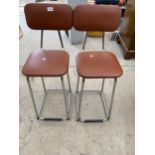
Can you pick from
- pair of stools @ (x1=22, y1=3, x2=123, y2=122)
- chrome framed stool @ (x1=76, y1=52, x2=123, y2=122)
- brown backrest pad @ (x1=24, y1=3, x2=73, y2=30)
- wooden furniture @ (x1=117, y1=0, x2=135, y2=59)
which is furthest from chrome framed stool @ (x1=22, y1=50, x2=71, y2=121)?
wooden furniture @ (x1=117, y1=0, x2=135, y2=59)

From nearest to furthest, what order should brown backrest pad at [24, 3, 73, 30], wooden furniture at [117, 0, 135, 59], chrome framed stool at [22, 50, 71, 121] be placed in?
chrome framed stool at [22, 50, 71, 121]
brown backrest pad at [24, 3, 73, 30]
wooden furniture at [117, 0, 135, 59]

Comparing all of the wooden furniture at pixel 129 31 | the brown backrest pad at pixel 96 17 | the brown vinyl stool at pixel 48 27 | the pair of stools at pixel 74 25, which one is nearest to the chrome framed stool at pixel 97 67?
the pair of stools at pixel 74 25

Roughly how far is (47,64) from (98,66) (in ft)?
1.28

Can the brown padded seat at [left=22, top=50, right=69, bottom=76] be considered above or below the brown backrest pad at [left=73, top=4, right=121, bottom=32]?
below

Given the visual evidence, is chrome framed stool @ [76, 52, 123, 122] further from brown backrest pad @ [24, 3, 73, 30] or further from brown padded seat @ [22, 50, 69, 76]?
brown backrest pad @ [24, 3, 73, 30]

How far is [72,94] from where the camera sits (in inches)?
73.4

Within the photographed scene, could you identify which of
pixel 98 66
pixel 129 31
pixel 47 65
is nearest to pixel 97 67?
pixel 98 66

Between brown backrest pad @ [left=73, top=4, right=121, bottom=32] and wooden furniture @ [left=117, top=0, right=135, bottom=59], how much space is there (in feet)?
2.36

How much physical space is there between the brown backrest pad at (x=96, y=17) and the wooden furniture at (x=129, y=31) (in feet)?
2.36

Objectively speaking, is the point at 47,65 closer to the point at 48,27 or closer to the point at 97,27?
the point at 48,27

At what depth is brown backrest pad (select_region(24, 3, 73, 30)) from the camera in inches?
57.3

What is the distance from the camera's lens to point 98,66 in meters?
1.39
